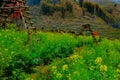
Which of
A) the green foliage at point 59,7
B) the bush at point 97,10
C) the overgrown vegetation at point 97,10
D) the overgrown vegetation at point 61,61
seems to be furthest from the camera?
the overgrown vegetation at point 97,10

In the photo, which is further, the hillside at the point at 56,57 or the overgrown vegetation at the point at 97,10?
the overgrown vegetation at the point at 97,10

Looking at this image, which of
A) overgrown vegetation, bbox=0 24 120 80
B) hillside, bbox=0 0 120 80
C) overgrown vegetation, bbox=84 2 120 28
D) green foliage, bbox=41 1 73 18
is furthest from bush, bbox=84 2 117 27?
overgrown vegetation, bbox=0 24 120 80

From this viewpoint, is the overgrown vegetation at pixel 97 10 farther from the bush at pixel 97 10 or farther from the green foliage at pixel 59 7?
the green foliage at pixel 59 7

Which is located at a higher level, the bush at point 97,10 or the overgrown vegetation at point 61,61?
the overgrown vegetation at point 61,61

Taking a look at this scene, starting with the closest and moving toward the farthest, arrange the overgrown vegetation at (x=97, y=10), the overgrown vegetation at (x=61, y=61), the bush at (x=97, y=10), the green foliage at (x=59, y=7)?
the overgrown vegetation at (x=61, y=61), the green foliage at (x=59, y=7), the bush at (x=97, y=10), the overgrown vegetation at (x=97, y=10)

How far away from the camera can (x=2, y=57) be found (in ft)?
43.1

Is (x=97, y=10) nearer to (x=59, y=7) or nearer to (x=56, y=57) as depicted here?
(x=59, y=7)

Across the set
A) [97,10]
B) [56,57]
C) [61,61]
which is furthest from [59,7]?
[61,61]

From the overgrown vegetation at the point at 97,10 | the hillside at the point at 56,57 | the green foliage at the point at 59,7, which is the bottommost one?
the overgrown vegetation at the point at 97,10

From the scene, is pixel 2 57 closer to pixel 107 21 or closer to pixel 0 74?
pixel 0 74

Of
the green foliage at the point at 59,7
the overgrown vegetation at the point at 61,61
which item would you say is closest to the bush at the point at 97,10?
the green foliage at the point at 59,7

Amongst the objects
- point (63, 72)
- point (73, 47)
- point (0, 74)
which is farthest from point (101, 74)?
point (73, 47)

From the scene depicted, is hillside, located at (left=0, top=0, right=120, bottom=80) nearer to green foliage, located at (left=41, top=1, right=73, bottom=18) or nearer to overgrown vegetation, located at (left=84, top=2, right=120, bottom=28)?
green foliage, located at (left=41, top=1, right=73, bottom=18)

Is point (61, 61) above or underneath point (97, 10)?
above
